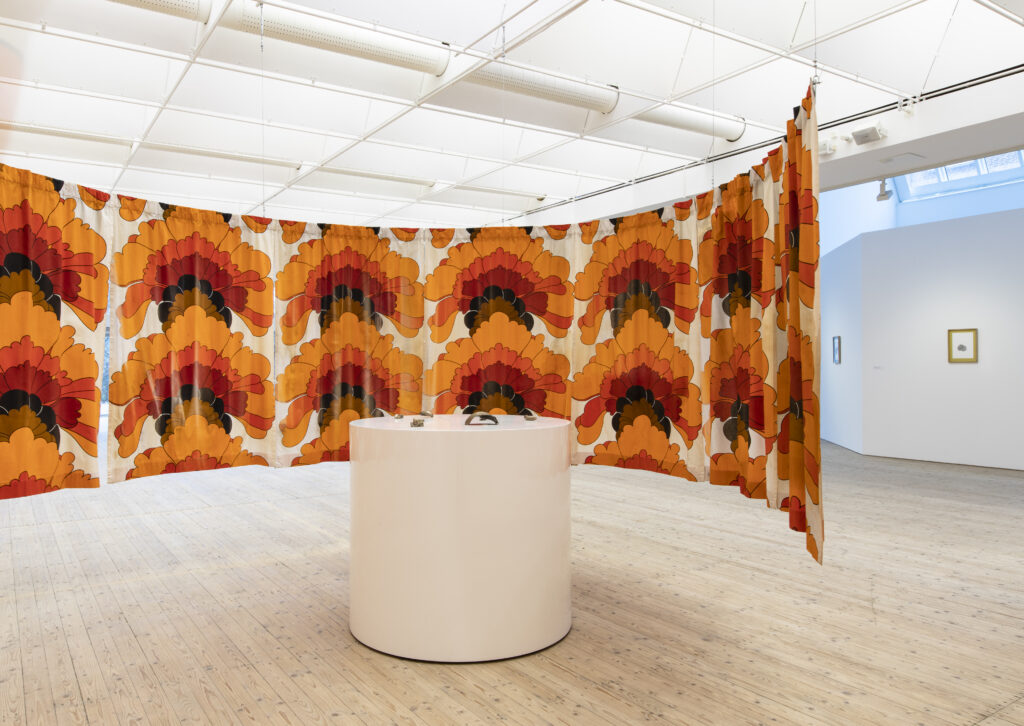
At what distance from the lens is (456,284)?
5.20m

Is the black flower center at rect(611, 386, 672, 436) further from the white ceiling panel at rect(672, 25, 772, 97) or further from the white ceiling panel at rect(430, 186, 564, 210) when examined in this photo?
the white ceiling panel at rect(430, 186, 564, 210)

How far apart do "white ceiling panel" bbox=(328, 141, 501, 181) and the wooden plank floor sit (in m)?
4.35

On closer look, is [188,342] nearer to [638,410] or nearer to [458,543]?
[458,543]

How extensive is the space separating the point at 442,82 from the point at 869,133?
378cm

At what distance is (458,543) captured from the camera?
9.36 feet

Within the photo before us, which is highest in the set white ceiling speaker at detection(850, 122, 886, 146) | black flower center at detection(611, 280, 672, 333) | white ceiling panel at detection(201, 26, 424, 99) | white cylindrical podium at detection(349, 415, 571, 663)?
white ceiling panel at detection(201, 26, 424, 99)

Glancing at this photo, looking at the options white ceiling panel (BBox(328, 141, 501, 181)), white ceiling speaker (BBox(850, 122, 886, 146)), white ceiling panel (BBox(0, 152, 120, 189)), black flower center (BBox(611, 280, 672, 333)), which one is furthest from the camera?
white ceiling panel (BBox(328, 141, 501, 181))

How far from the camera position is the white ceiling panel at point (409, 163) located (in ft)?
27.2

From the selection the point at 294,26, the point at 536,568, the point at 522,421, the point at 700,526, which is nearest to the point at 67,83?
the point at 294,26

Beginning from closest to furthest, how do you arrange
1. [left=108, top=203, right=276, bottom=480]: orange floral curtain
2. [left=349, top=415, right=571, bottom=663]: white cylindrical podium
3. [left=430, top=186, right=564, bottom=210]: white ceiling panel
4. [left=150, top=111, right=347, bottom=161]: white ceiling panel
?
1. [left=349, top=415, right=571, bottom=663]: white cylindrical podium
2. [left=108, top=203, right=276, bottom=480]: orange floral curtain
3. [left=150, top=111, right=347, bottom=161]: white ceiling panel
4. [left=430, top=186, right=564, bottom=210]: white ceiling panel

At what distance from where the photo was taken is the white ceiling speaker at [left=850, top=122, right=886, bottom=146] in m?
6.27

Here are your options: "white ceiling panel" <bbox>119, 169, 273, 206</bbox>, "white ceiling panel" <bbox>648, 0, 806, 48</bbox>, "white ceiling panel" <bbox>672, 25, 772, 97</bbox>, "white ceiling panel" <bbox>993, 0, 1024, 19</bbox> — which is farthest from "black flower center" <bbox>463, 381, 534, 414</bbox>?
"white ceiling panel" <bbox>119, 169, 273, 206</bbox>

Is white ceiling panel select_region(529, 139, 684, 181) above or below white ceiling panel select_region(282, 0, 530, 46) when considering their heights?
below

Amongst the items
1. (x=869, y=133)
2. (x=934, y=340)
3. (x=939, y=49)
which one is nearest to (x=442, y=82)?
(x=869, y=133)
